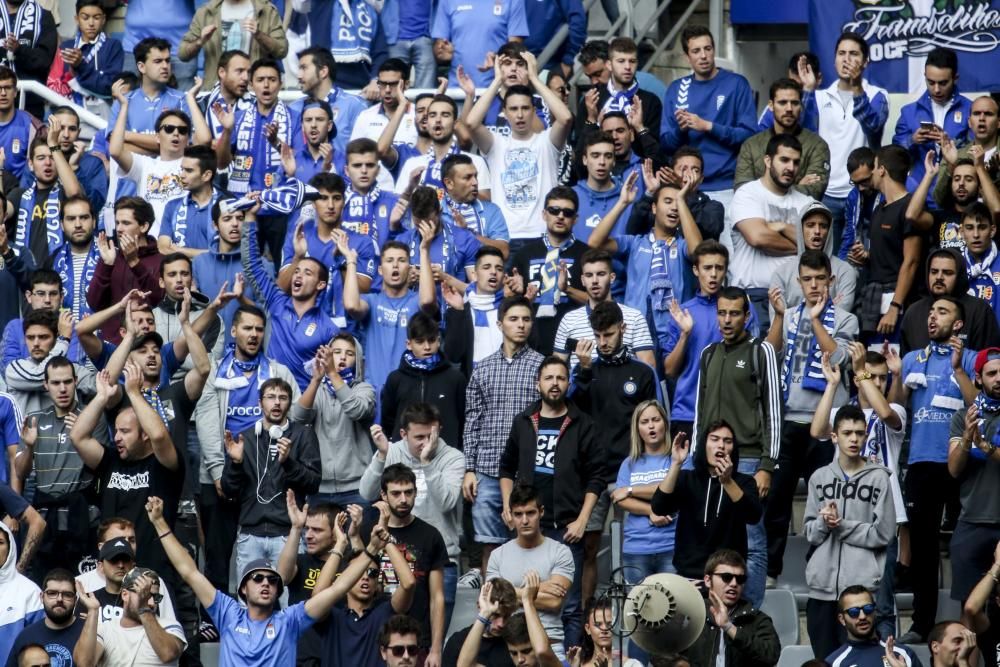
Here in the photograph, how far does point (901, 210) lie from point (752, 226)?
3.45ft

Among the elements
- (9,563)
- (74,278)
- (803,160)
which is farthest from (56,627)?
(803,160)

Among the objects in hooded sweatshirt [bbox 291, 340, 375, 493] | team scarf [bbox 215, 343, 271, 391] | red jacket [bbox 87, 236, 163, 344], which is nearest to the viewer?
hooded sweatshirt [bbox 291, 340, 375, 493]

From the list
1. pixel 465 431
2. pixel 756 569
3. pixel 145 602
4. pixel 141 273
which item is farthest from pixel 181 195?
pixel 756 569

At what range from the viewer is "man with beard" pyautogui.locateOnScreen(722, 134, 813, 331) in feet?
51.4

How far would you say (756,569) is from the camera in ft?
43.5

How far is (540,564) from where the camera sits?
1328cm

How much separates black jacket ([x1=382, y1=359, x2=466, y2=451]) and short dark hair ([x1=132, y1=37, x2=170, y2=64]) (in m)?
4.67

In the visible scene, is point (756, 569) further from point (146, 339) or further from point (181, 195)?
point (181, 195)

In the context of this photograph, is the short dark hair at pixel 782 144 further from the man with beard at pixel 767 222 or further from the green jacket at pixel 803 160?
the green jacket at pixel 803 160

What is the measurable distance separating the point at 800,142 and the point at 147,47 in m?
5.37

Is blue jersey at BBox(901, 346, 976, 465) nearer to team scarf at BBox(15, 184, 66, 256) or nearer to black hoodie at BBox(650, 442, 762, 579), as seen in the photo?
black hoodie at BBox(650, 442, 762, 579)

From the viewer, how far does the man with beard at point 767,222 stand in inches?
617

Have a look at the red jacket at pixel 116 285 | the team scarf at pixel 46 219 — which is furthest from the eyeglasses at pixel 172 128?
the red jacket at pixel 116 285

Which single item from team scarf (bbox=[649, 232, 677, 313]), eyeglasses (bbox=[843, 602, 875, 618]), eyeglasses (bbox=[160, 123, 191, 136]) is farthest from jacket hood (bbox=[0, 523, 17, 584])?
eyeglasses (bbox=[843, 602, 875, 618])
